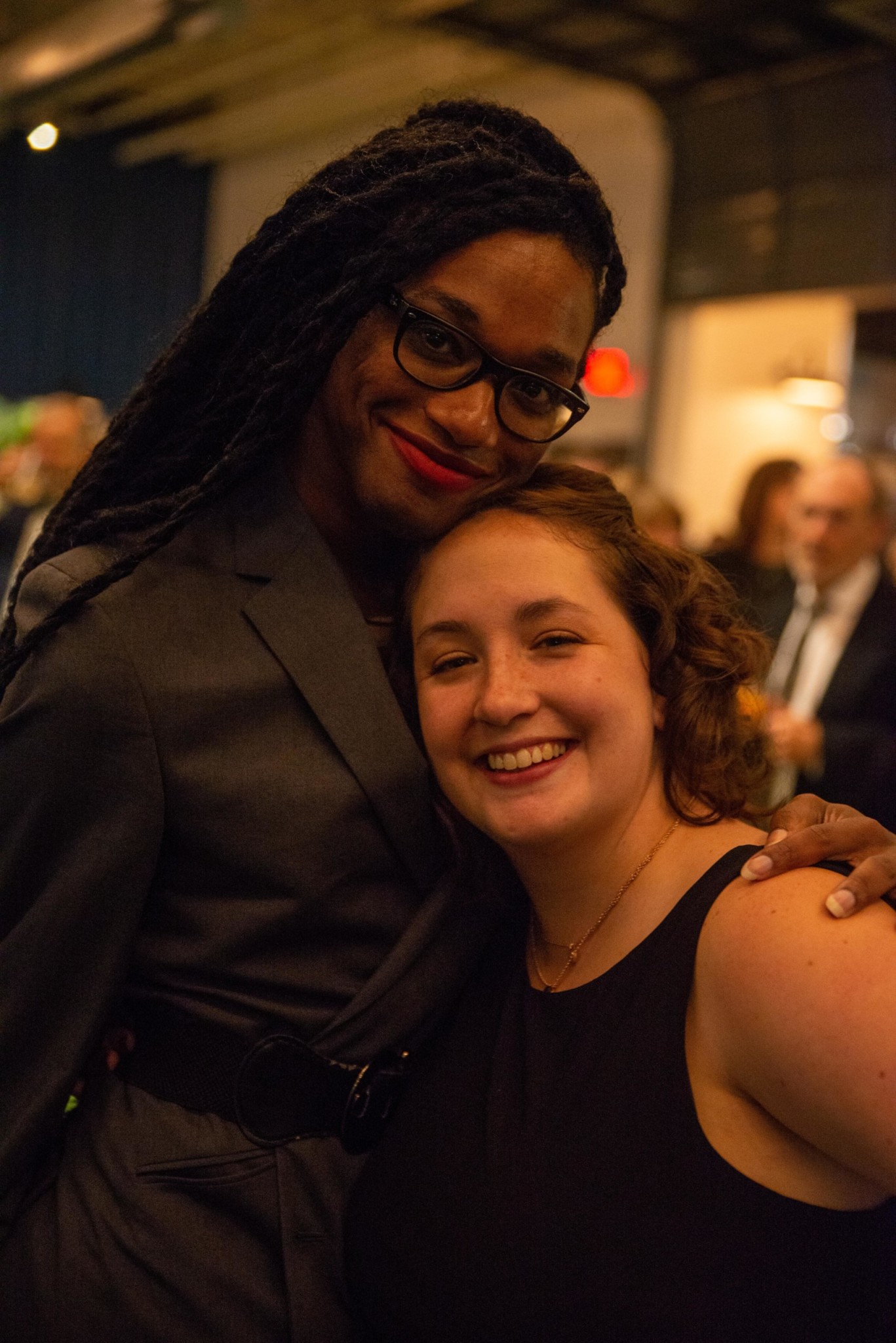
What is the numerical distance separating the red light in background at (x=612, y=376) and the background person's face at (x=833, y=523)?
3513mm

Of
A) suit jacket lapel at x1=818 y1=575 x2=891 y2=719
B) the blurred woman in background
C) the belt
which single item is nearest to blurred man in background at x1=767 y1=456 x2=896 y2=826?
suit jacket lapel at x1=818 y1=575 x2=891 y2=719

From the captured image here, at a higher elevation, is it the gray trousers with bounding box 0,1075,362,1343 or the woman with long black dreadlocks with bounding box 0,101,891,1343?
the woman with long black dreadlocks with bounding box 0,101,891,1343

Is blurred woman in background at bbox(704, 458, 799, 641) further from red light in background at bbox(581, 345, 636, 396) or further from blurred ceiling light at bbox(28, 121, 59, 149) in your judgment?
red light in background at bbox(581, 345, 636, 396)

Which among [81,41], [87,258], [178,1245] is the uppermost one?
[81,41]

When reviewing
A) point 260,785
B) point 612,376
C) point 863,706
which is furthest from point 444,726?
point 612,376

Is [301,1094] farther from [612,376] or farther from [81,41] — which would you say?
[612,376]

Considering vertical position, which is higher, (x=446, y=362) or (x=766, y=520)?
(x=446, y=362)

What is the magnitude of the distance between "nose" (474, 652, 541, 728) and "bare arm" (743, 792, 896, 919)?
268mm

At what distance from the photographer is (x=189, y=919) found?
51.1 inches

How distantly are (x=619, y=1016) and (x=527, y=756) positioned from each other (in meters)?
0.27

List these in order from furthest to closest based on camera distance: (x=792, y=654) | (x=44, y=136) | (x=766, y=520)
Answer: (x=766, y=520) → (x=792, y=654) → (x=44, y=136)

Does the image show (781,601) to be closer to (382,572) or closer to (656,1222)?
(382,572)

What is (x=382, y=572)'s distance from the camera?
153 cm

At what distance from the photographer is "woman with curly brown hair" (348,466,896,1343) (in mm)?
1043
